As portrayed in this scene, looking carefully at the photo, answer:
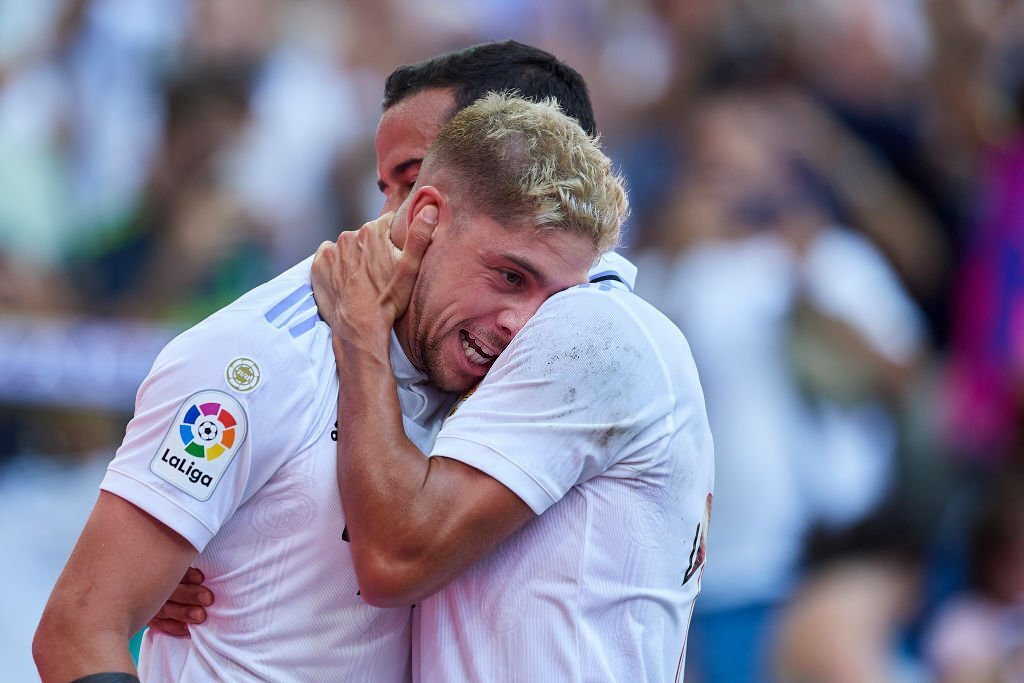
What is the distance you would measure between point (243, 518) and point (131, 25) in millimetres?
6818

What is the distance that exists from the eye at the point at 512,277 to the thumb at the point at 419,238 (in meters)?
0.21

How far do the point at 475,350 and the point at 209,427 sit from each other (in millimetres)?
673

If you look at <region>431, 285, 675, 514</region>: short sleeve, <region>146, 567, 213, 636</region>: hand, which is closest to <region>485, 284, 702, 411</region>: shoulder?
<region>431, 285, 675, 514</region>: short sleeve

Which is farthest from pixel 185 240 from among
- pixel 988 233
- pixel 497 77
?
pixel 988 233

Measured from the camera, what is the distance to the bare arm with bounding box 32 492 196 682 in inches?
101

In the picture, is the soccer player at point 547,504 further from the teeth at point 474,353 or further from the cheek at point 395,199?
the cheek at point 395,199

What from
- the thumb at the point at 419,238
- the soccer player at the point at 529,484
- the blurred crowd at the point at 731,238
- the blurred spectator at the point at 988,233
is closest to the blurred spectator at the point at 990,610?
the blurred crowd at the point at 731,238

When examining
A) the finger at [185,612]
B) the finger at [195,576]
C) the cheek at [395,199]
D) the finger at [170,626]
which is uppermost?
the cheek at [395,199]

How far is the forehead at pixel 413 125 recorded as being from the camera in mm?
3445

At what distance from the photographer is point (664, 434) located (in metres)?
2.95

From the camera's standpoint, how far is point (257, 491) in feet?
9.18

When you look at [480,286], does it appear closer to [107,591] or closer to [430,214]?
[430,214]

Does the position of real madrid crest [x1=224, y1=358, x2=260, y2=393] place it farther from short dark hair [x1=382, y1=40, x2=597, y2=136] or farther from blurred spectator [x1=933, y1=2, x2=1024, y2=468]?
blurred spectator [x1=933, y1=2, x2=1024, y2=468]

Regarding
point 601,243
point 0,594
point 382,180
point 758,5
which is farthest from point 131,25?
point 601,243
